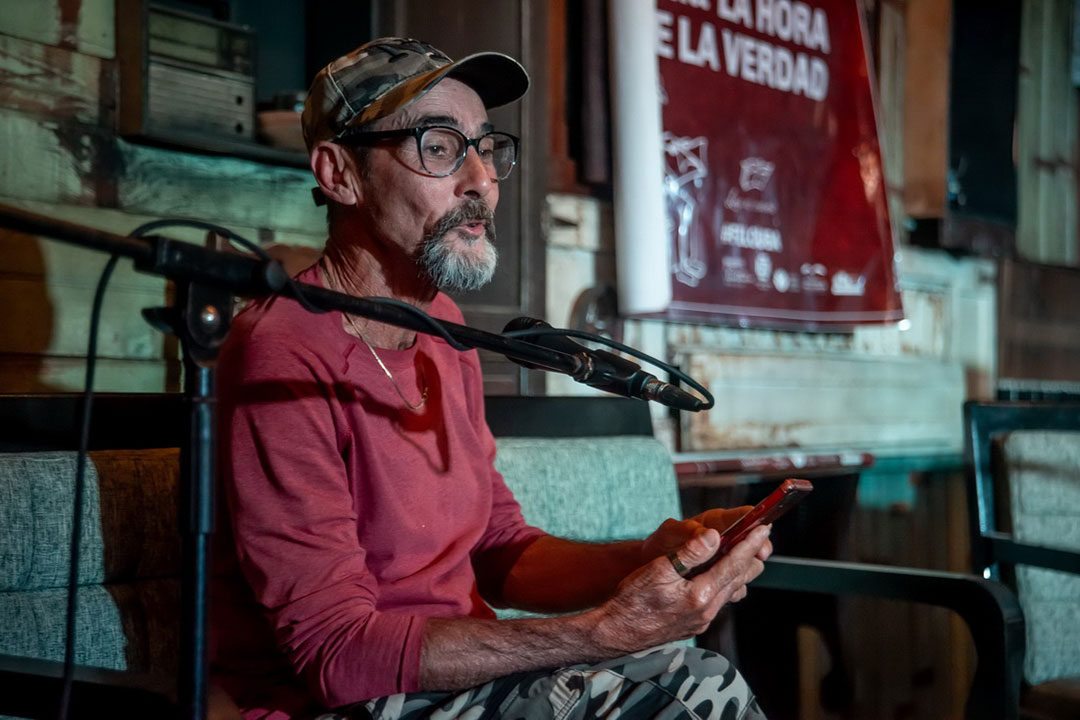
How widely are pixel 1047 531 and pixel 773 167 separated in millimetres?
1347

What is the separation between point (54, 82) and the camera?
1.77m

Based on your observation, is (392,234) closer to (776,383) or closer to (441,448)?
(441,448)

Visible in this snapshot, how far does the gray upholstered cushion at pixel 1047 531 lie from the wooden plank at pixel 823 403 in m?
0.88

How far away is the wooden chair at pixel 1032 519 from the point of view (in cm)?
205

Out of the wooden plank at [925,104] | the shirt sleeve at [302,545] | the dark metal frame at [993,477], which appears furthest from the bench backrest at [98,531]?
the wooden plank at [925,104]

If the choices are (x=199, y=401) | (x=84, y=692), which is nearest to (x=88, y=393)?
(x=199, y=401)

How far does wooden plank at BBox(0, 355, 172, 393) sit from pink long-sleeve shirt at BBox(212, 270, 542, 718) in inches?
21.4

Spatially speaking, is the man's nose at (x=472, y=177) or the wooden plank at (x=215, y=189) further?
the wooden plank at (x=215, y=189)

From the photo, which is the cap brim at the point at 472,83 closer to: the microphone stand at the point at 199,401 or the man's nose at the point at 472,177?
the man's nose at the point at 472,177

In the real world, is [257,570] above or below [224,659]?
above

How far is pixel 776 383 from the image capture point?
3.18 metres

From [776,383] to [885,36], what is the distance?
149cm

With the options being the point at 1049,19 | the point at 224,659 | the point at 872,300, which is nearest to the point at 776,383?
the point at 872,300

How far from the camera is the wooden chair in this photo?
6.73ft
